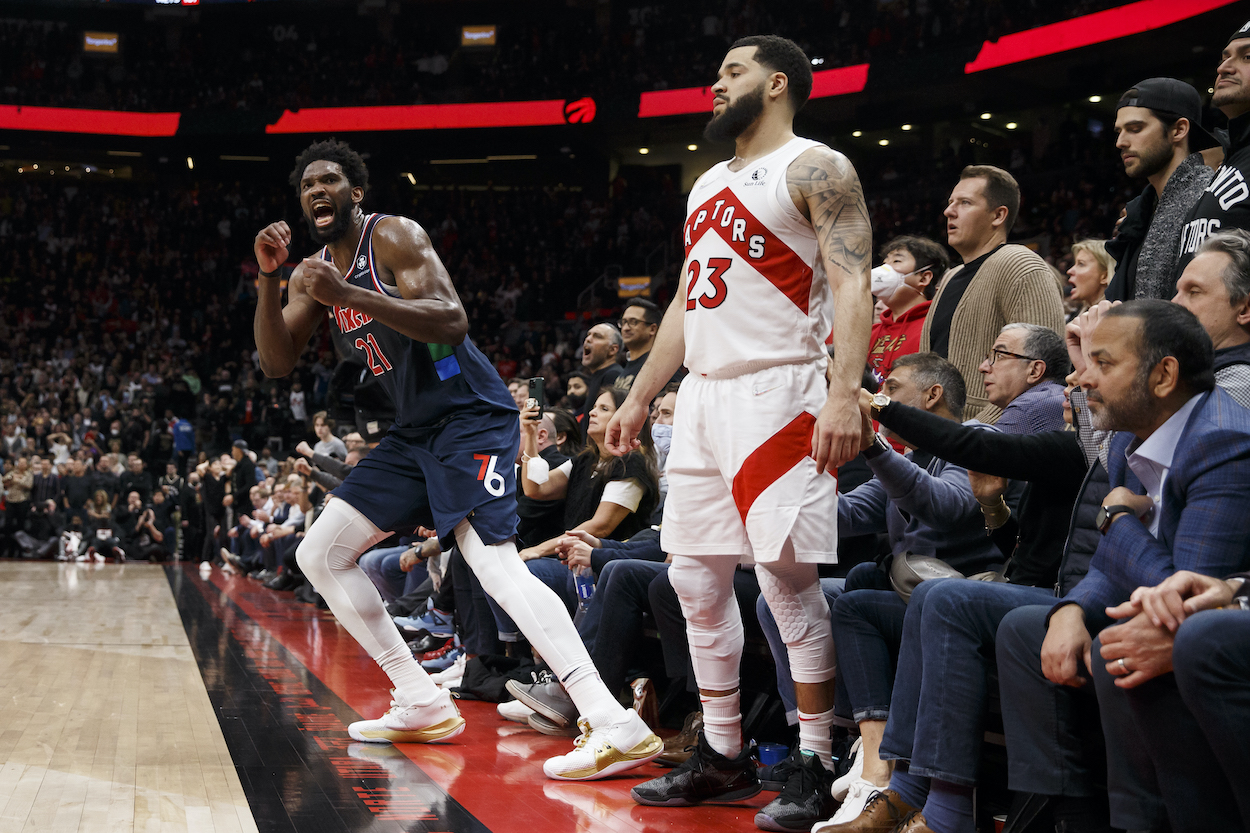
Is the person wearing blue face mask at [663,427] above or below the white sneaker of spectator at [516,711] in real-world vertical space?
above

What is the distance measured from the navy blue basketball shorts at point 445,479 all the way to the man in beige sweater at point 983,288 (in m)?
1.56

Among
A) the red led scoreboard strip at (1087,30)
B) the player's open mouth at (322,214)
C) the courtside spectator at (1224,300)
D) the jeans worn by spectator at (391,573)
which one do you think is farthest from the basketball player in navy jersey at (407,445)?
the red led scoreboard strip at (1087,30)

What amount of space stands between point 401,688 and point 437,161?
2140cm

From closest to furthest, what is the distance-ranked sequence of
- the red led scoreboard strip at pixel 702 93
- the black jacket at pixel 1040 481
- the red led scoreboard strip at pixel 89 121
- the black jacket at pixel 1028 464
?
the black jacket at pixel 1040 481, the black jacket at pixel 1028 464, the red led scoreboard strip at pixel 702 93, the red led scoreboard strip at pixel 89 121

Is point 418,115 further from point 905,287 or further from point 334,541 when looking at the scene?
point 334,541

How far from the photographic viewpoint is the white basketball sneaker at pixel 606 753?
3184 millimetres

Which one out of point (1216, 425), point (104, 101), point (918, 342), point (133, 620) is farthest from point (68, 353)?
point (1216, 425)

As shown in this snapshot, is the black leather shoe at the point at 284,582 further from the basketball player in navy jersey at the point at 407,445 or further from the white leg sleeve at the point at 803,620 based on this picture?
the white leg sleeve at the point at 803,620

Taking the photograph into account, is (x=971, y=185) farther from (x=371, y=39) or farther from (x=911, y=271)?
(x=371, y=39)

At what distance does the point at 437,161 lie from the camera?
77.9ft

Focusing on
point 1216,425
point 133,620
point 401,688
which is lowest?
point 133,620

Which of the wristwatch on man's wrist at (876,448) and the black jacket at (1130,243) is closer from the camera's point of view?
the wristwatch on man's wrist at (876,448)

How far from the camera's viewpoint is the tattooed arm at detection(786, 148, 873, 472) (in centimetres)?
251

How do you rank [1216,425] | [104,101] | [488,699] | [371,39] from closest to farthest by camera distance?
[1216,425] < [488,699] < [104,101] < [371,39]
